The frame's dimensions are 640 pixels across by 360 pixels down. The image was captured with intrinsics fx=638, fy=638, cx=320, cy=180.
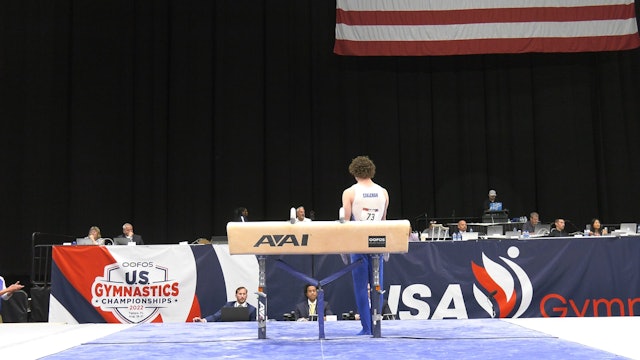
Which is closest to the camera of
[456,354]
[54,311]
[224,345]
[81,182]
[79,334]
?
[456,354]

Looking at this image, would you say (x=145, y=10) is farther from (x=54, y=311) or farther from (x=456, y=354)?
(x=456, y=354)

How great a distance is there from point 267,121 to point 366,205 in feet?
33.4

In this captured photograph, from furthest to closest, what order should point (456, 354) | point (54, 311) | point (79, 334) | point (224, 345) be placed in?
point (54, 311)
point (79, 334)
point (224, 345)
point (456, 354)

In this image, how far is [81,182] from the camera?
14648mm

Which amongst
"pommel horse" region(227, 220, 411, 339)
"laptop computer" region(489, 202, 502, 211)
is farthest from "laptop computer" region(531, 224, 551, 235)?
"pommel horse" region(227, 220, 411, 339)

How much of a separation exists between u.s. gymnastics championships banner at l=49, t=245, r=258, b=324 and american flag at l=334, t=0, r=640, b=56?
6.89 metres

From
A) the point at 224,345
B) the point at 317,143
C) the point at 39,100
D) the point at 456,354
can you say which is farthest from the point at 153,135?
the point at 456,354

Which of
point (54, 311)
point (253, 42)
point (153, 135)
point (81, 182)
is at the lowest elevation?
point (54, 311)

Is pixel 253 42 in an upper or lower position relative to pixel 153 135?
upper

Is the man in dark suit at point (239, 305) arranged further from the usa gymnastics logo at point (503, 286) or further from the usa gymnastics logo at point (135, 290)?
the usa gymnastics logo at point (503, 286)

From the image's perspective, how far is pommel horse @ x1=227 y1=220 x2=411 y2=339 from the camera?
190 inches

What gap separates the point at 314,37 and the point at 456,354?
40.7ft

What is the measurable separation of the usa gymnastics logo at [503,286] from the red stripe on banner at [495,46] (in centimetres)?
663

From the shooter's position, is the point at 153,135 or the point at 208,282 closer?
the point at 208,282
